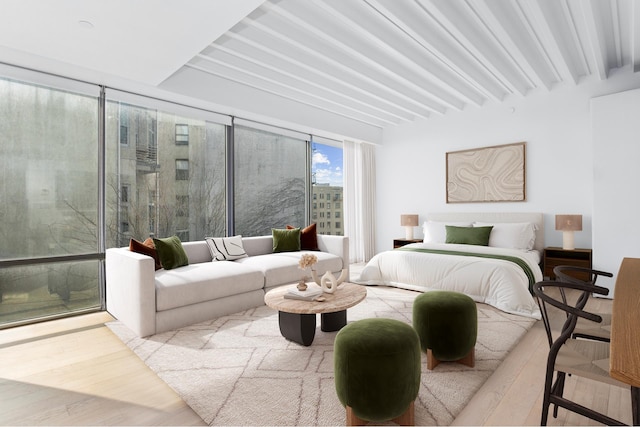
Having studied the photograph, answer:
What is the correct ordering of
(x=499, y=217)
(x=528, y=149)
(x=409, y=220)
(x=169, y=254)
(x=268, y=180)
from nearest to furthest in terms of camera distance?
1. (x=169, y=254)
2. (x=528, y=149)
3. (x=499, y=217)
4. (x=268, y=180)
5. (x=409, y=220)

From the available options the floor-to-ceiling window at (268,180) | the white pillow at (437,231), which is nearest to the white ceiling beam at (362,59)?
the white pillow at (437,231)

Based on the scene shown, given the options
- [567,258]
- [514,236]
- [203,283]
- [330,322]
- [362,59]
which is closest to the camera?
[330,322]

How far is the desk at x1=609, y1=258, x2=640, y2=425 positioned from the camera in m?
0.81

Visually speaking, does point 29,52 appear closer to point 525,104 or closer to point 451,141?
point 451,141

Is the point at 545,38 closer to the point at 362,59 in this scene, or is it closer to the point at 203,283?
the point at 362,59

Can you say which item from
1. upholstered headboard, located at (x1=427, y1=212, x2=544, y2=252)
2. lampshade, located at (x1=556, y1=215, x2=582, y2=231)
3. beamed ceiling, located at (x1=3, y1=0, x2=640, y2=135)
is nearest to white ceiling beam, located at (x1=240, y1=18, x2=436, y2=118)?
beamed ceiling, located at (x1=3, y1=0, x2=640, y2=135)

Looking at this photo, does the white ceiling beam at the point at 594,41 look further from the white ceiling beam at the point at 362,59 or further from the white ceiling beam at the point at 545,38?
the white ceiling beam at the point at 362,59

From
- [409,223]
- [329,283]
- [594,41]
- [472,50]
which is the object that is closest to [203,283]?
[329,283]

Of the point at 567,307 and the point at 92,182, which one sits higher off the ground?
the point at 92,182

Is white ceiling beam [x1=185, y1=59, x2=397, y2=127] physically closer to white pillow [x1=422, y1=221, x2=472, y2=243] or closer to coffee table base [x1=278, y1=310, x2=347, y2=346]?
white pillow [x1=422, y1=221, x2=472, y2=243]

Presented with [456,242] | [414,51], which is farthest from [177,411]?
[456,242]

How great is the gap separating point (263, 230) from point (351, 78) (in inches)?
108

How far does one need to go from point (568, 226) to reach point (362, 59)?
11.3ft

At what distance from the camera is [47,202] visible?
3.54m
